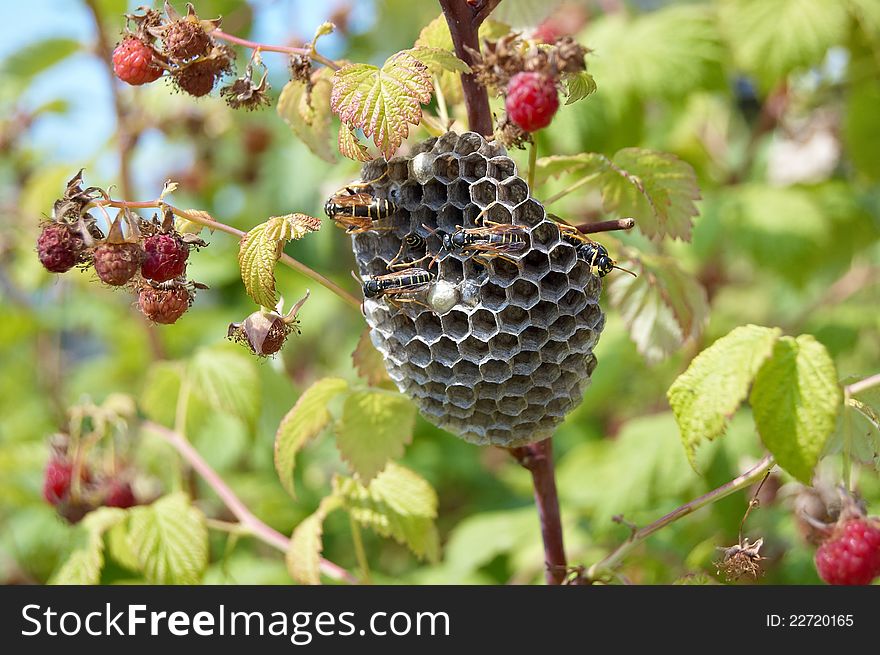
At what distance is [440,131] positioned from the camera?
1.36 m

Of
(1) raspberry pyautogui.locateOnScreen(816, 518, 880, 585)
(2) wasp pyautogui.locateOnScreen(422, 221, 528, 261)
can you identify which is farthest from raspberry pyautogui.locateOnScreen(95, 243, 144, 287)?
(1) raspberry pyautogui.locateOnScreen(816, 518, 880, 585)

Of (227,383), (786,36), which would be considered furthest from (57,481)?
(786,36)

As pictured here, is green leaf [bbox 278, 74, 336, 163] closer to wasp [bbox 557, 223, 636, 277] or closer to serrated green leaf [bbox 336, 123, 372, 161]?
serrated green leaf [bbox 336, 123, 372, 161]

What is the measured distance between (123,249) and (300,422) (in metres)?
0.49

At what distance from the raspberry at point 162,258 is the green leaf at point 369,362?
37 cm

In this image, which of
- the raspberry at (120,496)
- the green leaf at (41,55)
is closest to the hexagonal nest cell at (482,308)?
the raspberry at (120,496)

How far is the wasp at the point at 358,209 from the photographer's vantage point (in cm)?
122

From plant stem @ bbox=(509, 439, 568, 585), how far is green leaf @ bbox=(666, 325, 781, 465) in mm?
294

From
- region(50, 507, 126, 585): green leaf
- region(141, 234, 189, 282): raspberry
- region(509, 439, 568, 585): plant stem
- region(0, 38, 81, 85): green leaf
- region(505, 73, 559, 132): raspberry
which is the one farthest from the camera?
region(0, 38, 81, 85): green leaf

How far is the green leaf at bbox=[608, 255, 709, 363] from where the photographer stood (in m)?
1.66

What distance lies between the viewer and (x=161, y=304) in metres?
1.24

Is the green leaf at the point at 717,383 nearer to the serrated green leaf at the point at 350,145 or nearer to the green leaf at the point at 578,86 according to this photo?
the green leaf at the point at 578,86

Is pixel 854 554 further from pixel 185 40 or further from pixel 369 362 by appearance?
pixel 185 40

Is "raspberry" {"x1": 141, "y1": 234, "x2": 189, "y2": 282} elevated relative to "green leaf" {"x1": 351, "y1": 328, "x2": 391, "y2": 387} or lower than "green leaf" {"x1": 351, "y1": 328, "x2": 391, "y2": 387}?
lower
